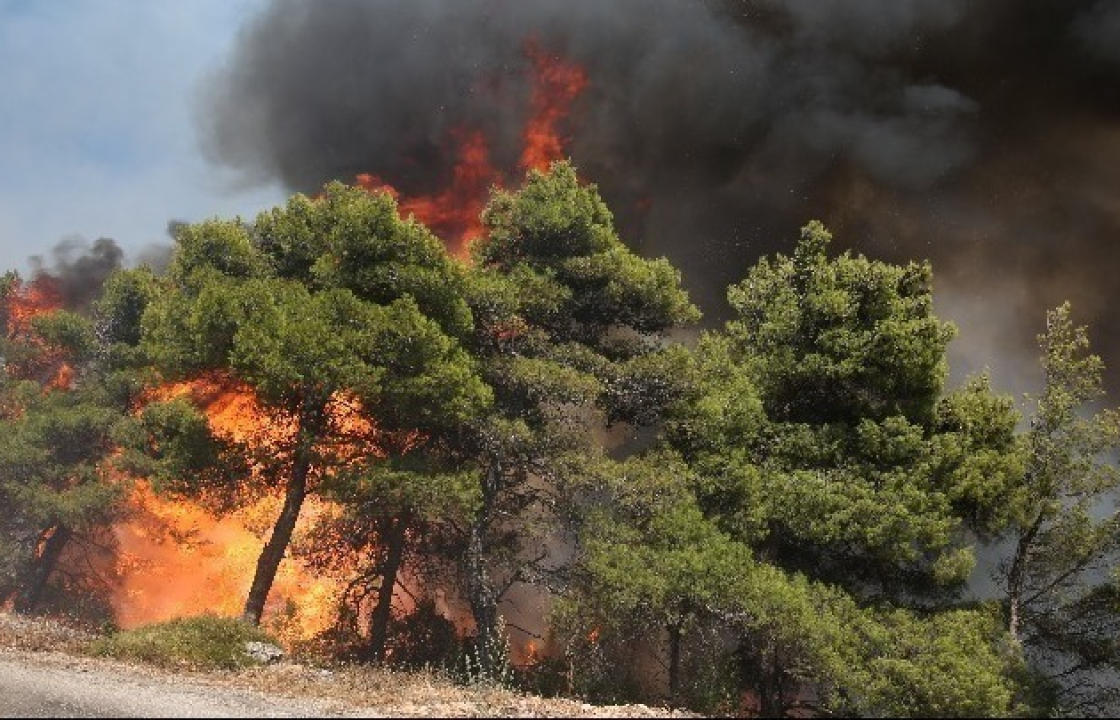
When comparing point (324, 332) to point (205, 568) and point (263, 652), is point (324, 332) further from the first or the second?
point (205, 568)

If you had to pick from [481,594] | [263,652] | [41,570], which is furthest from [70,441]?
[481,594]

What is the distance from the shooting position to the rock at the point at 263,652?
51.0 feet

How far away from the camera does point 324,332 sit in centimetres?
1683

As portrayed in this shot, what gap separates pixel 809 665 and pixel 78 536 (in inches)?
1242

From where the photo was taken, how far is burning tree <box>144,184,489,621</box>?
16906 mm

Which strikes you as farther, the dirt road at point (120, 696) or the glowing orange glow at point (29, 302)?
the glowing orange glow at point (29, 302)

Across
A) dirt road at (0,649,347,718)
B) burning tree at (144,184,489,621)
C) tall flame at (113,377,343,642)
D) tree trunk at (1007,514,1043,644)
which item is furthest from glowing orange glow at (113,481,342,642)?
tree trunk at (1007,514,1043,644)

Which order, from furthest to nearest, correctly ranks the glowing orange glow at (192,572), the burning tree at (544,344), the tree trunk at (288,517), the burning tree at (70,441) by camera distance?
1. the glowing orange glow at (192,572)
2. the burning tree at (70,441)
3. the burning tree at (544,344)
4. the tree trunk at (288,517)

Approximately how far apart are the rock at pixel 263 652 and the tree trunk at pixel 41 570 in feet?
69.6

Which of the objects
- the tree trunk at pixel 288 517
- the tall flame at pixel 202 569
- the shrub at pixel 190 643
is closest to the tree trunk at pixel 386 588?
the tree trunk at pixel 288 517

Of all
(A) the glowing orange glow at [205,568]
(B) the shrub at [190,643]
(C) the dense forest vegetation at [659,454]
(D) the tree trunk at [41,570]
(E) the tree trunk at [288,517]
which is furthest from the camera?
(D) the tree trunk at [41,570]

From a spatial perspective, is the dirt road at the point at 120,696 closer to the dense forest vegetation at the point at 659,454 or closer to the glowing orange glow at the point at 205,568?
the dense forest vegetation at the point at 659,454

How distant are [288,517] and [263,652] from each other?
136 inches

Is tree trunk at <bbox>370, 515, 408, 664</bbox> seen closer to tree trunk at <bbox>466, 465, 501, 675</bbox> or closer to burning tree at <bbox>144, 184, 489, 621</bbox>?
burning tree at <bbox>144, 184, 489, 621</bbox>
